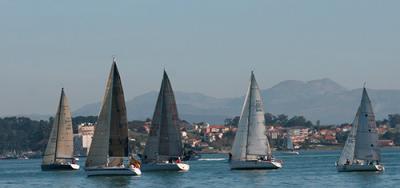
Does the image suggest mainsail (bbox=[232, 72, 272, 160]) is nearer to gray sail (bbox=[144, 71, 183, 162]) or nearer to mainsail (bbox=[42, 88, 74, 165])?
gray sail (bbox=[144, 71, 183, 162])

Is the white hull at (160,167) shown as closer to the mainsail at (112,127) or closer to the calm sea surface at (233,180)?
the calm sea surface at (233,180)

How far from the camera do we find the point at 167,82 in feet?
336

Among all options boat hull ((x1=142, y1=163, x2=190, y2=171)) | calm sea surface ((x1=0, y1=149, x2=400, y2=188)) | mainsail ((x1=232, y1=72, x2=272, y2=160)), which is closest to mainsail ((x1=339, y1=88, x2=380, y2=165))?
calm sea surface ((x1=0, y1=149, x2=400, y2=188))

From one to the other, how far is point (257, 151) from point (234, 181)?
16.6 m

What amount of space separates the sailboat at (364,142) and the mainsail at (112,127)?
17462 mm

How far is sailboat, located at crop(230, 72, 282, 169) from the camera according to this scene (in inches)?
4087

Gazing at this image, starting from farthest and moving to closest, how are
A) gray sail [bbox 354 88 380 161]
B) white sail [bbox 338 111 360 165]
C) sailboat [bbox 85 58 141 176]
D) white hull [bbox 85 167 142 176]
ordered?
white sail [bbox 338 111 360 165] < gray sail [bbox 354 88 380 161] < sailboat [bbox 85 58 141 176] < white hull [bbox 85 167 142 176]

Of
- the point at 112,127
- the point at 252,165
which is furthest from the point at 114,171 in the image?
the point at 252,165

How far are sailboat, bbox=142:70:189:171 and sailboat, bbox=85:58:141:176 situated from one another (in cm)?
1063

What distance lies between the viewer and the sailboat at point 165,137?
10231 cm

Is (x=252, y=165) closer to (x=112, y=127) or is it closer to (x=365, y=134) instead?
(x=365, y=134)

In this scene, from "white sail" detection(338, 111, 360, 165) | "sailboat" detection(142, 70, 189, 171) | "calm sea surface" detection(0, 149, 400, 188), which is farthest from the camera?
"sailboat" detection(142, 70, 189, 171)

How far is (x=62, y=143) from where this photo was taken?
116188mm

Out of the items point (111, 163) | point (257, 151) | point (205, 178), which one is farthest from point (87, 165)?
point (257, 151)
